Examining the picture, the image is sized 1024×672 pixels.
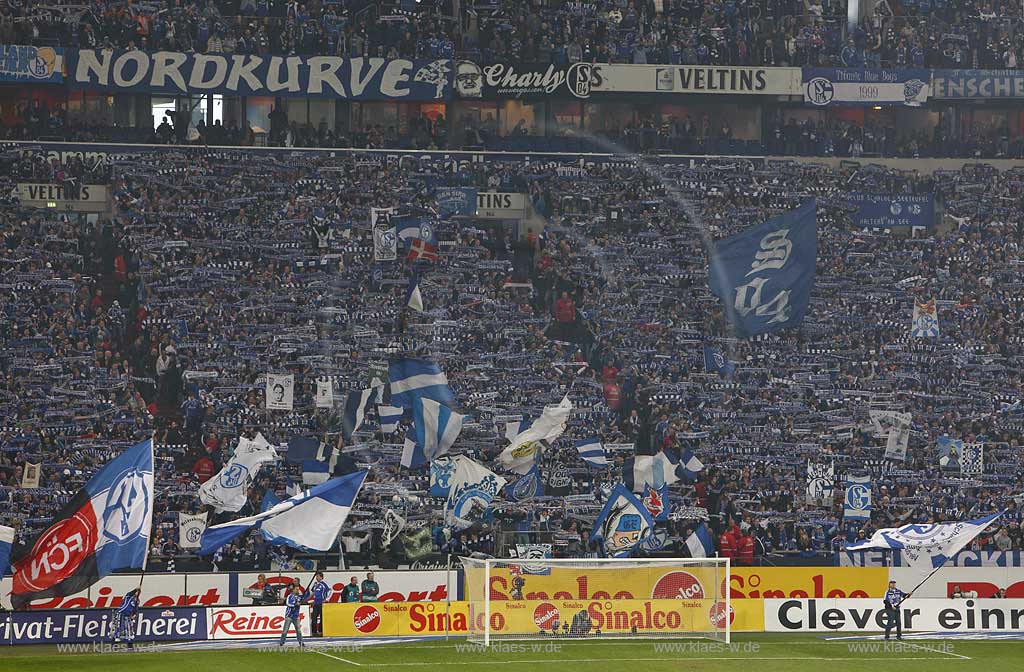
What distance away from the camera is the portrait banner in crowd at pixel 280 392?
1633 inches

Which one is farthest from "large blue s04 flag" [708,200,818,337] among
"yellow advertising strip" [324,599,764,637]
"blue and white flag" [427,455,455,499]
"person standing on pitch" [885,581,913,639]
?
"person standing on pitch" [885,581,913,639]

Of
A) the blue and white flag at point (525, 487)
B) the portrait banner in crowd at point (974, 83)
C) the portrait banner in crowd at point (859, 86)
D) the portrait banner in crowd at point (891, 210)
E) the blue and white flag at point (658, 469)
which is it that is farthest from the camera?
the portrait banner in crowd at point (974, 83)

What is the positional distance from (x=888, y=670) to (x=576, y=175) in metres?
24.9

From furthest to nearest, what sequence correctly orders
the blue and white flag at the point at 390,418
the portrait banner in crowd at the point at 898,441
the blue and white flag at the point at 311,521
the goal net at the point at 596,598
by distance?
the portrait banner in crowd at the point at 898,441 → the blue and white flag at the point at 390,418 → the goal net at the point at 596,598 → the blue and white flag at the point at 311,521

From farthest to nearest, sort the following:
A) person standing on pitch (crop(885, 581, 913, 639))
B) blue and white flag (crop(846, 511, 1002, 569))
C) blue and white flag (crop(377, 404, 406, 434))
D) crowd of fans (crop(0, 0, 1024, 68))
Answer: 1. crowd of fans (crop(0, 0, 1024, 68))
2. blue and white flag (crop(377, 404, 406, 434))
3. blue and white flag (crop(846, 511, 1002, 569))
4. person standing on pitch (crop(885, 581, 913, 639))

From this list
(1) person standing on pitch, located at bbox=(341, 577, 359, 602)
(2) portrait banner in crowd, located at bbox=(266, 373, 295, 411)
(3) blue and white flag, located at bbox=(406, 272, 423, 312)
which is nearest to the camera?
(1) person standing on pitch, located at bbox=(341, 577, 359, 602)

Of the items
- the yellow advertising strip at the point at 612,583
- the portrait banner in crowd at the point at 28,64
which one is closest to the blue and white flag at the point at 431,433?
the yellow advertising strip at the point at 612,583

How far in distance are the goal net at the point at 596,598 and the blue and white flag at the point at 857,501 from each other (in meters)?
8.95

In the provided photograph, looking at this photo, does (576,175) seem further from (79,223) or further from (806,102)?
(79,223)

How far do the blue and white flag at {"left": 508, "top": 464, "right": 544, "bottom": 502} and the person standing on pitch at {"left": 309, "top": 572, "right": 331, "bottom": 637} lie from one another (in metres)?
8.58

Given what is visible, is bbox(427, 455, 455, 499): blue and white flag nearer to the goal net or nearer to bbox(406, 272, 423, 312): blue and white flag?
the goal net

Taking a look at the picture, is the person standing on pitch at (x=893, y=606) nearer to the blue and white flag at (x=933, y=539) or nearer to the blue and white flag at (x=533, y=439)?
the blue and white flag at (x=933, y=539)

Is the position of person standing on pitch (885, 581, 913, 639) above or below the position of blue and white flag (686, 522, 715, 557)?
below

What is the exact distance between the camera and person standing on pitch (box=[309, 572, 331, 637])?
1266 inches
